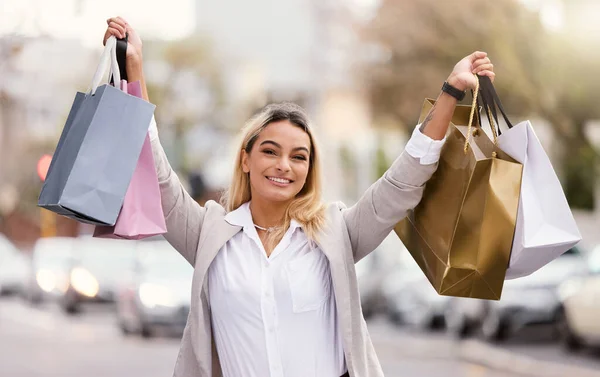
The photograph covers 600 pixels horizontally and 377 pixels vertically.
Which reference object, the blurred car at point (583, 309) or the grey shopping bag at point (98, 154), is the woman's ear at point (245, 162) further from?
the blurred car at point (583, 309)

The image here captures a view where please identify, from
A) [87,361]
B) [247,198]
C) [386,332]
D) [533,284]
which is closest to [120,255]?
[386,332]

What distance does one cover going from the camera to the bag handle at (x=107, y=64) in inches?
146

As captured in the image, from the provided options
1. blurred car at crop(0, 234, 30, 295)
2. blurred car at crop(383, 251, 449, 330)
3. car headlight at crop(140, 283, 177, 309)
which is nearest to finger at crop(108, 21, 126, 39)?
car headlight at crop(140, 283, 177, 309)

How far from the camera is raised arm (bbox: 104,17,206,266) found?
12.4 feet

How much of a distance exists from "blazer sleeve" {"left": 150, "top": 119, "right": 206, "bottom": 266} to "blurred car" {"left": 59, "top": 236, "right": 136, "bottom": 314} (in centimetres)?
2323

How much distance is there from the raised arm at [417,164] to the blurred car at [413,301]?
15764 mm

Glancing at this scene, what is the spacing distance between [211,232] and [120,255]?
953 inches

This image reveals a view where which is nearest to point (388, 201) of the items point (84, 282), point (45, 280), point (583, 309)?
point (583, 309)

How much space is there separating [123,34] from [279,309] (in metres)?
1.07

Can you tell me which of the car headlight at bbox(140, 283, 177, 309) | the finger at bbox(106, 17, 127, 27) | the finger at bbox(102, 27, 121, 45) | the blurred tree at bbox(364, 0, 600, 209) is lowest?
the finger at bbox(102, 27, 121, 45)

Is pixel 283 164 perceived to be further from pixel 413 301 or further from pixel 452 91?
pixel 413 301

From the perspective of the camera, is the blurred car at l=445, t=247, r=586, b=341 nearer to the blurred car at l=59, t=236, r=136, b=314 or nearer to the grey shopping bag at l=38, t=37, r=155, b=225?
the blurred car at l=59, t=236, r=136, b=314

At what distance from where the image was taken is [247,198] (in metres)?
4.09

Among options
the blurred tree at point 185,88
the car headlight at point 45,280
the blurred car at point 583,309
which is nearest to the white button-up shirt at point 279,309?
the blurred car at point 583,309
